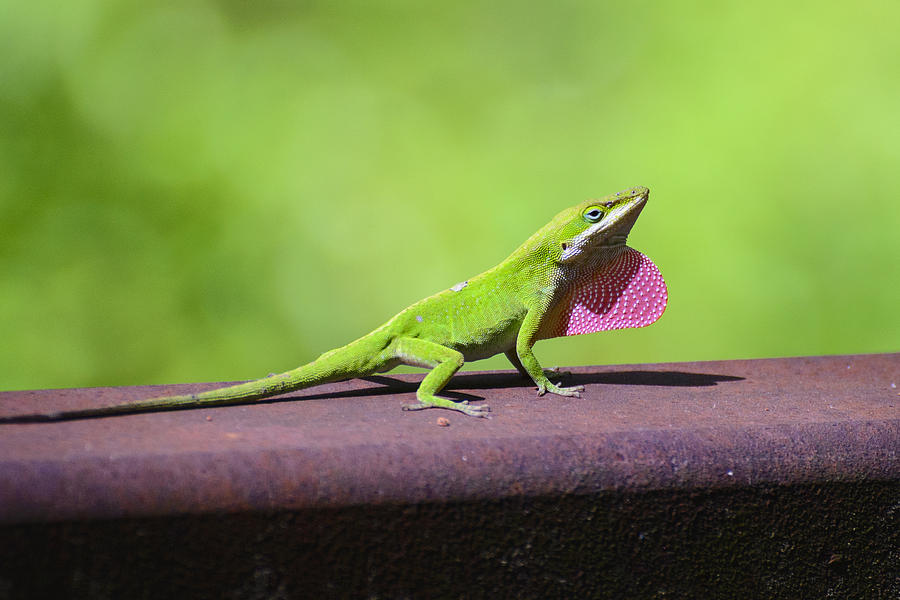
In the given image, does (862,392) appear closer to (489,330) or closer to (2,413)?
(489,330)

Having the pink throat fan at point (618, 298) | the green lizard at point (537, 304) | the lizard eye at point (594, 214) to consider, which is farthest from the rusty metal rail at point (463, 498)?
the lizard eye at point (594, 214)

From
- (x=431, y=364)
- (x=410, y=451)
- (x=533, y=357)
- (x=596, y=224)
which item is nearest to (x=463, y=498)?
(x=410, y=451)

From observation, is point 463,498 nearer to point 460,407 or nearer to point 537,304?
point 460,407

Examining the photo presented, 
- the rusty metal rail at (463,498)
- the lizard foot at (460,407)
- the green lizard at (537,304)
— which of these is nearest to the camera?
the rusty metal rail at (463,498)

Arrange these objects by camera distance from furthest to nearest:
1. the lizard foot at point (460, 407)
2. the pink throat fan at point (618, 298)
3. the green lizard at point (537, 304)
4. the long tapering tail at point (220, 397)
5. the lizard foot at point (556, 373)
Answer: the lizard foot at point (556, 373)
the pink throat fan at point (618, 298)
the green lizard at point (537, 304)
the lizard foot at point (460, 407)
the long tapering tail at point (220, 397)

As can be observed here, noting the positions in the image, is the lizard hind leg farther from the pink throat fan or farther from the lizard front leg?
the pink throat fan

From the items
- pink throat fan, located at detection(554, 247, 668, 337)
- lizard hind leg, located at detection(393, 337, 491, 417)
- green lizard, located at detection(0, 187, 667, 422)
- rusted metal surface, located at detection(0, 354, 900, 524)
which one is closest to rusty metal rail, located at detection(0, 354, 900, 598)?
rusted metal surface, located at detection(0, 354, 900, 524)

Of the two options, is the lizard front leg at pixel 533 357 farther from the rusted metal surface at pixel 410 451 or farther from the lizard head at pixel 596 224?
the lizard head at pixel 596 224
